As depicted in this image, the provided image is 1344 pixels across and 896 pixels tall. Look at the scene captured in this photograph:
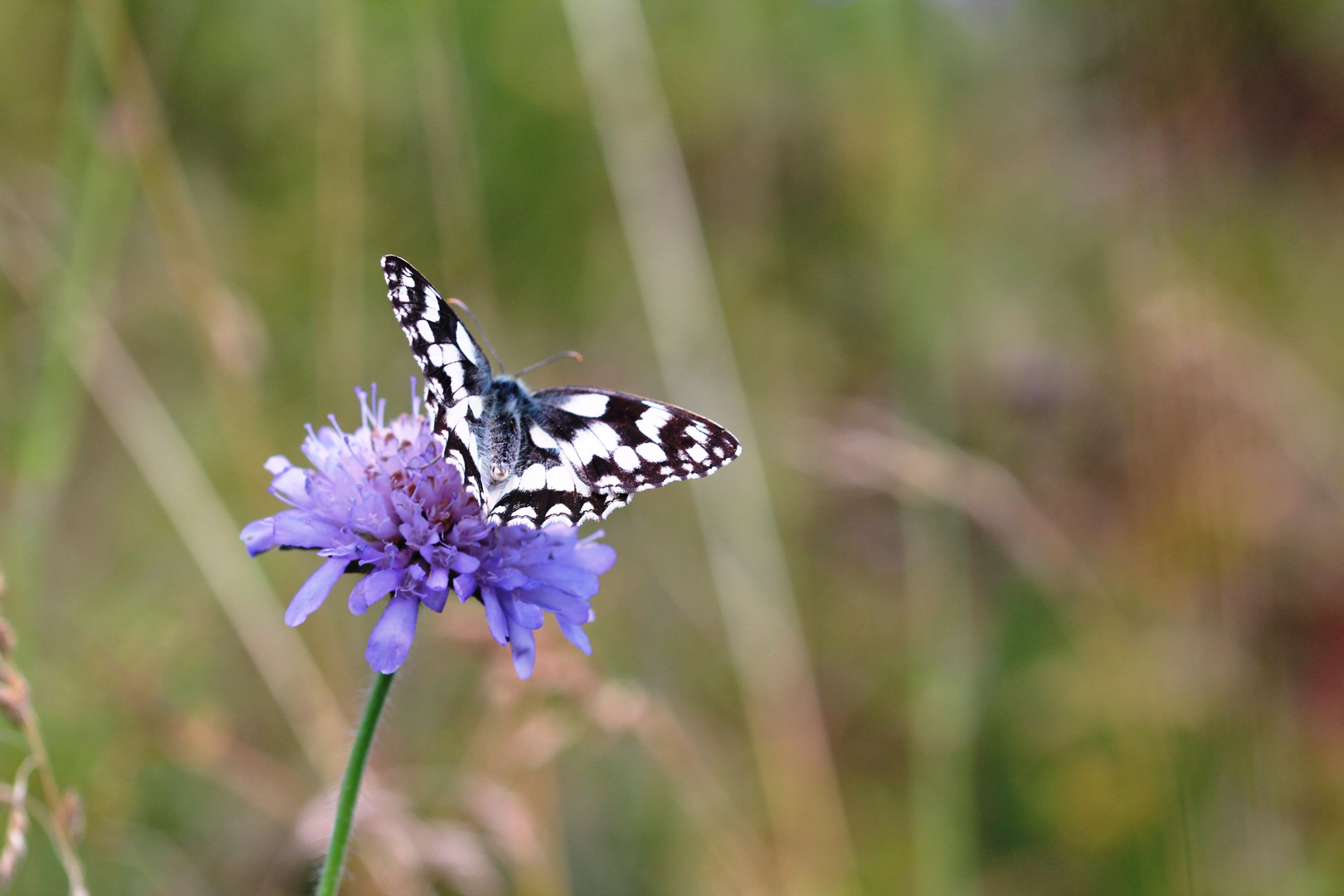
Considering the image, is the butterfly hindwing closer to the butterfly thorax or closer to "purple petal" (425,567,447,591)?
the butterfly thorax

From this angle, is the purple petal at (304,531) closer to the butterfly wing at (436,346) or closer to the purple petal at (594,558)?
the butterfly wing at (436,346)

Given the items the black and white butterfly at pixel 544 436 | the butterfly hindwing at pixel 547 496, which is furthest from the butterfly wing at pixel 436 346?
the butterfly hindwing at pixel 547 496

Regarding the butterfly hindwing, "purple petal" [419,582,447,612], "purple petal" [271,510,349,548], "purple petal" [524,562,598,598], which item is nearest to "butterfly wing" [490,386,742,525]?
the butterfly hindwing

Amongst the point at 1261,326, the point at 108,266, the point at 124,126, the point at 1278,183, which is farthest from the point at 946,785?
the point at 1278,183

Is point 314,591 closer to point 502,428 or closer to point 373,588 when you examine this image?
point 373,588

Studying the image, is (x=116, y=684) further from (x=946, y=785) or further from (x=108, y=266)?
(x=946, y=785)
